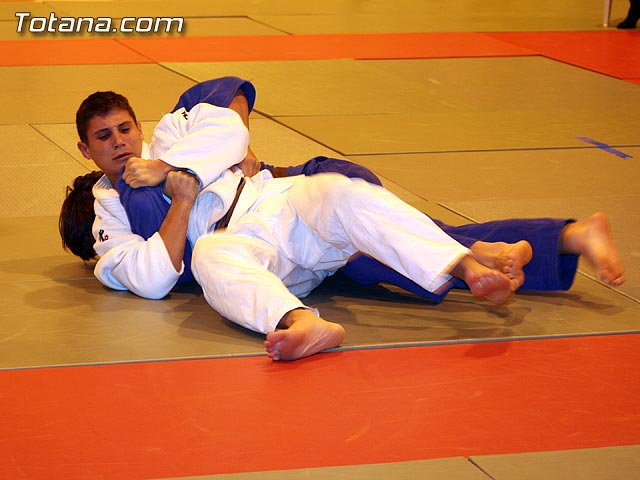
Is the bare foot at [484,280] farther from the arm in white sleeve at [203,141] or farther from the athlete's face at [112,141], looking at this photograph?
the athlete's face at [112,141]

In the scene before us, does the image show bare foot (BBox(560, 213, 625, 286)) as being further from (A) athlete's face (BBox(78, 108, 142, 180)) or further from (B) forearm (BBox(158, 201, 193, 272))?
(A) athlete's face (BBox(78, 108, 142, 180))

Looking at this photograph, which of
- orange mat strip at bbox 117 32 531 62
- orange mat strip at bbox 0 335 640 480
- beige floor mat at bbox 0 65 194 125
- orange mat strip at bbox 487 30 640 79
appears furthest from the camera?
orange mat strip at bbox 117 32 531 62

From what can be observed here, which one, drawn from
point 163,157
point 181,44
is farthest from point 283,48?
point 163,157

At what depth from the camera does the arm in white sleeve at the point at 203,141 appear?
3.47 metres

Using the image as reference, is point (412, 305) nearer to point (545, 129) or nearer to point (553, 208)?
point (553, 208)

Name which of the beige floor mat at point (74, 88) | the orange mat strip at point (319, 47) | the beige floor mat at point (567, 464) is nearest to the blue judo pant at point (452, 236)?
the beige floor mat at point (567, 464)

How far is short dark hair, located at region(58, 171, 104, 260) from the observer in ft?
12.1

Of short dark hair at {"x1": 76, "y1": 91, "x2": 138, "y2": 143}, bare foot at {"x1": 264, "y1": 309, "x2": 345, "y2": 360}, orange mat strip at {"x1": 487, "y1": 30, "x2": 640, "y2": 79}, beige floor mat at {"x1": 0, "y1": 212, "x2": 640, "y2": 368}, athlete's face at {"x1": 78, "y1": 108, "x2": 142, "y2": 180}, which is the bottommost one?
beige floor mat at {"x1": 0, "y1": 212, "x2": 640, "y2": 368}

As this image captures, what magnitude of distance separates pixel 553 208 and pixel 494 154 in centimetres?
100

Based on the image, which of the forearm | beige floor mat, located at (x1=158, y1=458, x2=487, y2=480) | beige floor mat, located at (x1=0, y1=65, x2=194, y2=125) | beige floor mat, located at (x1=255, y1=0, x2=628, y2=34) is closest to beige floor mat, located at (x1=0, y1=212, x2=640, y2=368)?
the forearm

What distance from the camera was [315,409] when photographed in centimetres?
265

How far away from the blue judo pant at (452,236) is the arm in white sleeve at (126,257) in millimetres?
58

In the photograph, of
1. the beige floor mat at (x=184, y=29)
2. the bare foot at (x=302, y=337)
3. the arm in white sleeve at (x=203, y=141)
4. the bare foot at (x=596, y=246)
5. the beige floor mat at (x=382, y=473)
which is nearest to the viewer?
the beige floor mat at (x=382, y=473)

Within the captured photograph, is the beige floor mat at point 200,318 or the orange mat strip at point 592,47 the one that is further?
the orange mat strip at point 592,47
